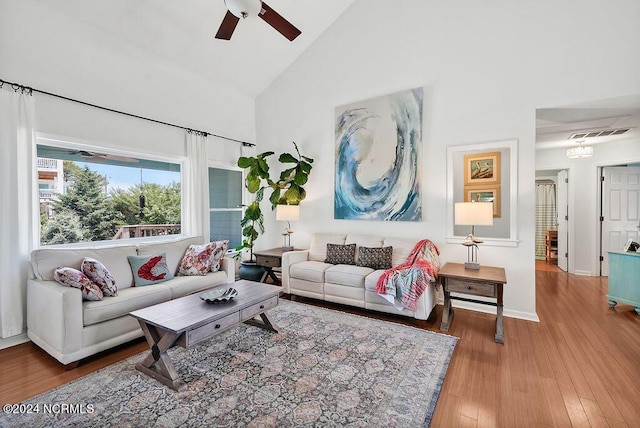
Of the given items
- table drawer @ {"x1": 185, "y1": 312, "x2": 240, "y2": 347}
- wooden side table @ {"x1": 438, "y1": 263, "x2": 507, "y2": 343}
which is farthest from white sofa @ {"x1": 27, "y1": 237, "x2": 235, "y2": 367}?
wooden side table @ {"x1": 438, "y1": 263, "x2": 507, "y2": 343}

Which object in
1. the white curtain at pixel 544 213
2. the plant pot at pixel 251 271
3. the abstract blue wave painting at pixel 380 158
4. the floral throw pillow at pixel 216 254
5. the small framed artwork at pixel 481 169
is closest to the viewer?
the small framed artwork at pixel 481 169

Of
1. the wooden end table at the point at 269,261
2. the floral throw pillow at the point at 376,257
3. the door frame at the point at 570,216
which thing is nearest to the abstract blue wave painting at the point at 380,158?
the floral throw pillow at the point at 376,257

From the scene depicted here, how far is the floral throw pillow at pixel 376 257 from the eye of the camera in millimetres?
3924

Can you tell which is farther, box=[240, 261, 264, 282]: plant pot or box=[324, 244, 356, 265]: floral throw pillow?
box=[240, 261, 264, 282]: plant pot

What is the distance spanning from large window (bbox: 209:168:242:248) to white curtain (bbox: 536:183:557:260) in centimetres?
748

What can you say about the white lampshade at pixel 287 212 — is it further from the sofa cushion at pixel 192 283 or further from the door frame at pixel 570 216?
the door frame at pixel 570 216

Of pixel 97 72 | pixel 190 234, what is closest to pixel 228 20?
pixel 97 72

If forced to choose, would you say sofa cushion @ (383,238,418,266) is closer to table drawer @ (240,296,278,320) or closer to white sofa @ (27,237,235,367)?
table drawer @ (240,296,278,320)

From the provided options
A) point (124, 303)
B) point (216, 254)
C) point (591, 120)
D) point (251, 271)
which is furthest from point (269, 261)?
point (591, 120)

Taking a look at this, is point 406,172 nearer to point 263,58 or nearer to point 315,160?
point 315,160

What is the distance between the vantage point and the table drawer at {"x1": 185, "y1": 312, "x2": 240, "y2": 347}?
2.16 m

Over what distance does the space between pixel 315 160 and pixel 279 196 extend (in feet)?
2.85

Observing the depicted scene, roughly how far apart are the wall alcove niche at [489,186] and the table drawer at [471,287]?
0.88 m

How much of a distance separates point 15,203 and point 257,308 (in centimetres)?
252
